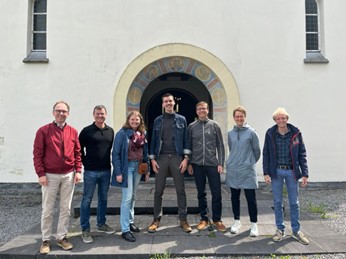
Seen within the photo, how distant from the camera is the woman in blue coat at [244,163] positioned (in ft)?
15.1

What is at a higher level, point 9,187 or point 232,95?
point 232,95

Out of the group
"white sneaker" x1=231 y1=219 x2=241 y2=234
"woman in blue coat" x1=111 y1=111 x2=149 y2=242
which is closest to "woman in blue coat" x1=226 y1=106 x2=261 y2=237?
"white sneaker" x1=231 y1=219 x2=241 y2=234

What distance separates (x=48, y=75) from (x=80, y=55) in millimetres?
1005

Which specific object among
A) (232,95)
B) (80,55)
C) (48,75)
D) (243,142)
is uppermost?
(80,55)

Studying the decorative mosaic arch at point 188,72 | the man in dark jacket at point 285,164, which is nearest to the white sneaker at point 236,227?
the man in dark jacket at point 285,164

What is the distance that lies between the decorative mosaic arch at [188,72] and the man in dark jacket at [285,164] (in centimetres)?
392

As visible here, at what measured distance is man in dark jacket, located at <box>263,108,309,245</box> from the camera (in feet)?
14.5

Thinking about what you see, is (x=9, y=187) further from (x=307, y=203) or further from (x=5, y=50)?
(x=307, y=203)

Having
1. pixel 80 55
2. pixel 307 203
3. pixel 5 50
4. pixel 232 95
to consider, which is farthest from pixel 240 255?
pixel 5 50

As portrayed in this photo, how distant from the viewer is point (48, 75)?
834cm

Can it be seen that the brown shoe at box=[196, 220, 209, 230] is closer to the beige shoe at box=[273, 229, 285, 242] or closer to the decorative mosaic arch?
the beige shoe at box=[273, 229, 285, 242]

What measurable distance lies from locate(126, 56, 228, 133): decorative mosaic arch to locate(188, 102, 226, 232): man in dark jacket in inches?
145

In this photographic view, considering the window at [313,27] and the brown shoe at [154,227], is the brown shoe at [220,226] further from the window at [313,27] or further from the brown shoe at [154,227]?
the window at [313,27]

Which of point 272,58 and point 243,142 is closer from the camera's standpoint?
point 243,142
